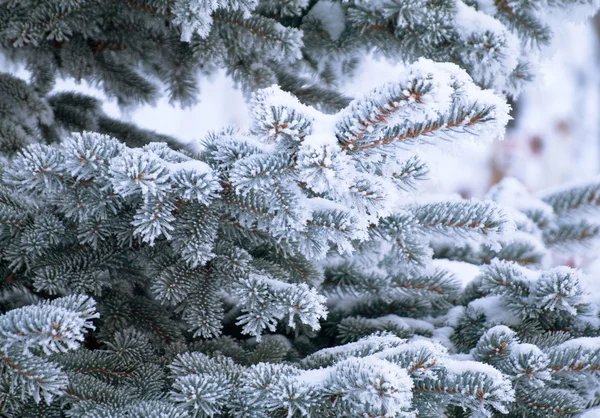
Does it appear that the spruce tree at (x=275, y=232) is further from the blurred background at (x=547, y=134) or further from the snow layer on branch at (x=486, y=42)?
the blurred background at (x=547, y=134)

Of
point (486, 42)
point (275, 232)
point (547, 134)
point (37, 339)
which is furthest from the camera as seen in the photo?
point (547, 134)

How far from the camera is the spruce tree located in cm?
87

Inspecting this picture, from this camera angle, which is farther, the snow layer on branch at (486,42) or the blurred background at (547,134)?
the blurred background at (547,134)

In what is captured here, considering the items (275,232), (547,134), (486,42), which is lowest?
(275,232)

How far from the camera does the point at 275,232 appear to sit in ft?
3.43

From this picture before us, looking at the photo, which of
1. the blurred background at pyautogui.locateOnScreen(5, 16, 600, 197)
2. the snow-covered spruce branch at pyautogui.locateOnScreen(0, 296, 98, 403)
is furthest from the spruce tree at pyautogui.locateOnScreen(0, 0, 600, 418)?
the blurred background at pyautogui.locateOnScreen(5, 16, 600, 197)

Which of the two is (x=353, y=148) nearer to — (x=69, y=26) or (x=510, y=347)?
(x=510, y=347)

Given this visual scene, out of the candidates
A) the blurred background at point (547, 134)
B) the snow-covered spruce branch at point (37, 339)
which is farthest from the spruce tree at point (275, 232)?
the blurred background at point (547, 134)

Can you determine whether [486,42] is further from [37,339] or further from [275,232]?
[37,339]

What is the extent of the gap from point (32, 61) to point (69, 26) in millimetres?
277

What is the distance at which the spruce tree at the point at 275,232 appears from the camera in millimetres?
871

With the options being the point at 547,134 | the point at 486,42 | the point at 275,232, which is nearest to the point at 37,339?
the point at 275,232

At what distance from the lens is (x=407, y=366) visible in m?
0.97

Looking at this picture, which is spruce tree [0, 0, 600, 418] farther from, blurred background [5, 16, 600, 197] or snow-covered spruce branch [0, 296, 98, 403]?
blurred background [5, 16, 600, 197]
